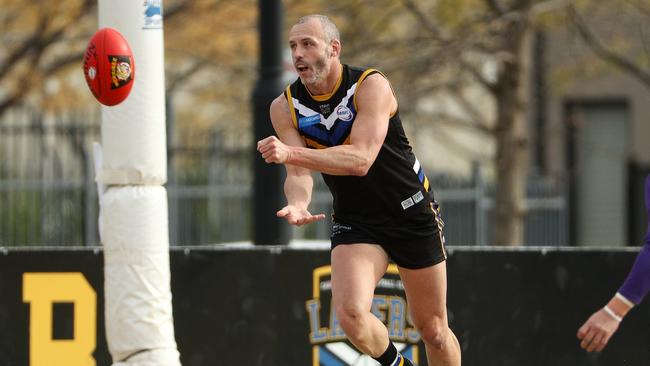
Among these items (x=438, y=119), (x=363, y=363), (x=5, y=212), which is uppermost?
(x=438, y=119)

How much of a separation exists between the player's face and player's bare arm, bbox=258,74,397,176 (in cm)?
27

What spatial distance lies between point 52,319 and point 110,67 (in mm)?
2153

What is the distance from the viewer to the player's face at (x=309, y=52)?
277 inches

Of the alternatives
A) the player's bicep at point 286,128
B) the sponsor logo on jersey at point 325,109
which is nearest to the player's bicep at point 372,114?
the sponsor logo on jersey at point 325,109

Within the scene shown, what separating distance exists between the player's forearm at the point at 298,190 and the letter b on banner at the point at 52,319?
195 centimetres

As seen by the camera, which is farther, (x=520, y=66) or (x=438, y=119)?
(x=438, y=119)

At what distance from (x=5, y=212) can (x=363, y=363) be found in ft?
30.0

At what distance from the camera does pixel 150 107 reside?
7.44 metres

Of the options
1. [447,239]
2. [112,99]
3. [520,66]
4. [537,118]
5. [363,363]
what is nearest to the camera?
[112,99]

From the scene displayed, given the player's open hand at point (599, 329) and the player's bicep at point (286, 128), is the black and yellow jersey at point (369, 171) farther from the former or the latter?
the player's open hand at point (599, 329)

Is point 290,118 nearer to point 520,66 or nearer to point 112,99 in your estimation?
point 112,99

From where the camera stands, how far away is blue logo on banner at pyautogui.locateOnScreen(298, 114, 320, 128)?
290 inches

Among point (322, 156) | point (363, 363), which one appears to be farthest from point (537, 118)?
point (322, 156)

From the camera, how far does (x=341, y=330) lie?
28.5ft
